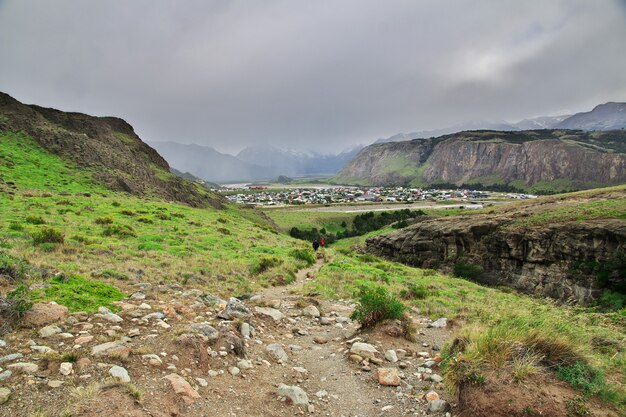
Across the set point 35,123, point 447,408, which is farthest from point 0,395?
point 35,123

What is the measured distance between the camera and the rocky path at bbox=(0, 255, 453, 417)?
5.15 metres

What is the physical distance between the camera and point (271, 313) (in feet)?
37.1

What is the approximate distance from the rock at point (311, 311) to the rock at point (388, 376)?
15.8ft

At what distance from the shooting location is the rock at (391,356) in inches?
335

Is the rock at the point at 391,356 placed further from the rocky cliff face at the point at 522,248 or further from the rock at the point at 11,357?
the rocky cliff face at the point at 522,248

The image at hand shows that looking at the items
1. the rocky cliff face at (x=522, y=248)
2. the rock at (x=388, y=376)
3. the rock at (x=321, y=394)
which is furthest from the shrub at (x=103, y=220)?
the rocky cliff face at (x=522, y=248)

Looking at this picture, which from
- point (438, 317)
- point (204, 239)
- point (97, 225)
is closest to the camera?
point (438, 317)

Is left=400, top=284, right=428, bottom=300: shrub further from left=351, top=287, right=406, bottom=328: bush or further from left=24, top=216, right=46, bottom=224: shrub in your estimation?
left=24, top=216, right=46, bottom=224: shrub

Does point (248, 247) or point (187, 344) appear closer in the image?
point (187, 344)

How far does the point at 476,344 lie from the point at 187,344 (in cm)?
599

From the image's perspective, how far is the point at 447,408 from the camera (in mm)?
6105

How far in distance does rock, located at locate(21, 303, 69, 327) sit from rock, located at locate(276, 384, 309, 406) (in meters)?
5.25

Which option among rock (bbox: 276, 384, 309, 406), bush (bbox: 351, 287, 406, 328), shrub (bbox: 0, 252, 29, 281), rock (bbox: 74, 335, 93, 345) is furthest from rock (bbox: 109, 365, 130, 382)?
bush (bbox: 351, 287, 406, 328)

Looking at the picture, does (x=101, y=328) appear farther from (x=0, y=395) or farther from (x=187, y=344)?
(x=0, y=395)
